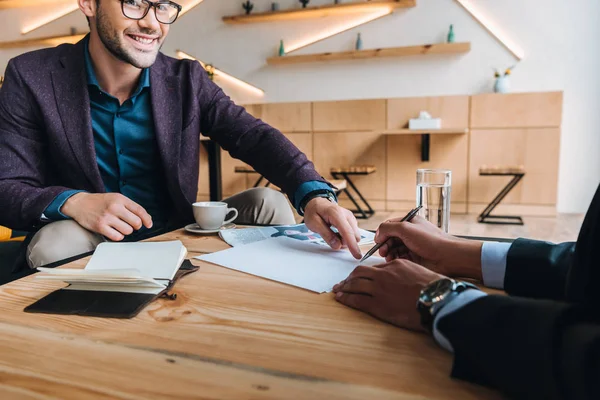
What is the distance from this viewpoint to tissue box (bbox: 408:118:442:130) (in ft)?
14.4

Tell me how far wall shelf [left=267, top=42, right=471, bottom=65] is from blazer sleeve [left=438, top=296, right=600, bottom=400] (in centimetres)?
448

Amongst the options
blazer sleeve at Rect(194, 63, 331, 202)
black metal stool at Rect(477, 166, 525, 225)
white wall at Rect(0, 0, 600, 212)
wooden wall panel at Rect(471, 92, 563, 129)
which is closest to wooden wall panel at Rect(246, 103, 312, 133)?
white wall at Rect(0, 0, 600, 212)

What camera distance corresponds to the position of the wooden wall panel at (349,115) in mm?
4719

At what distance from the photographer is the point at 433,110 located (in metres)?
4.54

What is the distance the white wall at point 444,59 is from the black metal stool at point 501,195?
0.69 meters

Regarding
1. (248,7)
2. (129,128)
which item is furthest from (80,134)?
(248,7)

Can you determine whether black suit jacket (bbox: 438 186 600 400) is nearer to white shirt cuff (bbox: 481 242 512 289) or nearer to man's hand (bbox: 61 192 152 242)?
white shirt cuff (bbox: 481 242 512 289)

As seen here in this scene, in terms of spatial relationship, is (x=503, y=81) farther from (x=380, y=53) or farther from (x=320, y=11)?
(x=320, y=11)

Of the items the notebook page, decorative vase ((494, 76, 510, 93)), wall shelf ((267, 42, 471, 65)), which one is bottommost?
the notebook page

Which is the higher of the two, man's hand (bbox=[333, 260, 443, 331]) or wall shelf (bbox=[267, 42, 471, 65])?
wall shelf (bbox=[267, 42, 471, 65])

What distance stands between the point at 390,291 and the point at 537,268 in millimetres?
264

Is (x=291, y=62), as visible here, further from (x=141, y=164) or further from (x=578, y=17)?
(x=141, y=164)

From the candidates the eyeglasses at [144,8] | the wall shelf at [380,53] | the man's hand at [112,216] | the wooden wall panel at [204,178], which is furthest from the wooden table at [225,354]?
the wooden wall panel at [204,178]

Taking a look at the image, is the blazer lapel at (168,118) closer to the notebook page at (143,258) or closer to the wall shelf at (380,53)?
the notebook page at (143,258)
